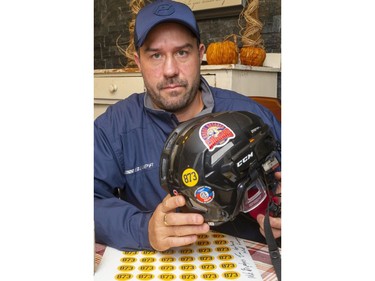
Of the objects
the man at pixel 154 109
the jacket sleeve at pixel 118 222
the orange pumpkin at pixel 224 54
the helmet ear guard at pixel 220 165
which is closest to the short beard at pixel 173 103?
Answer: the man at pixel 154 109

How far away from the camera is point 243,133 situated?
2.04 ft

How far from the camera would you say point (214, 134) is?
0.61 meters

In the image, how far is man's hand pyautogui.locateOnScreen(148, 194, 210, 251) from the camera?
63cm

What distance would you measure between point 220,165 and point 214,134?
0.18 feet

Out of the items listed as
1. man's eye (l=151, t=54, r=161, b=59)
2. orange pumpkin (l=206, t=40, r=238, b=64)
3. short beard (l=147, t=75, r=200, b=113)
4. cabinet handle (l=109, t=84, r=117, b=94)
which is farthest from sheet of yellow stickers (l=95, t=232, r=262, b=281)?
cabinet handle (l=109, t=84, r=117, b=94)

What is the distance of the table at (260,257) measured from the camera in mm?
614

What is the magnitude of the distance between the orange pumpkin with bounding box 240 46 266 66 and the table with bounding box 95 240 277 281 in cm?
136

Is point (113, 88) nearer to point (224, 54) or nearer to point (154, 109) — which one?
point (224, 54)

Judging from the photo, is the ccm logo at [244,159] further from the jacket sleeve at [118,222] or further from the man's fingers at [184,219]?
the jacket sleeve at [118,222]

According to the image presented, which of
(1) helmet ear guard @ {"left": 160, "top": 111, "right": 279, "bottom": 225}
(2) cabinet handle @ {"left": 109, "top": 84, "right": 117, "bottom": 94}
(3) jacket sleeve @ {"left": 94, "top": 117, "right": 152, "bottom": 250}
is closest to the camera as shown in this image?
(1) helmet ear guard @ {"left": 160, "top": 111, "right": 279, "bottom": 225}

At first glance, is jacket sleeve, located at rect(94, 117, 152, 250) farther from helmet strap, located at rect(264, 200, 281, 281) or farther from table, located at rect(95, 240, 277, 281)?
helmet strap, located at rect(264, 200, 281, 281)

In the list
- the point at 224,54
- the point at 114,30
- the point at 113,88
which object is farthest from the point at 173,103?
the point at 114,30

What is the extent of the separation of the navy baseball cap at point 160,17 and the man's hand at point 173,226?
2.13 feet

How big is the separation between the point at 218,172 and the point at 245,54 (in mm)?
1470
